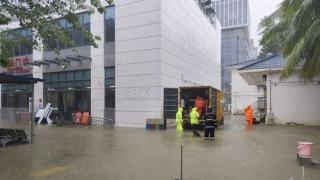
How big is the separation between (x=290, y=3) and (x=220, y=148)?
5.81m

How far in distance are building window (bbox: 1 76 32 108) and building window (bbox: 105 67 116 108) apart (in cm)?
956

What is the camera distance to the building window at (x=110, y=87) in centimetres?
1997

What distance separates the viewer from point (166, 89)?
18672 mm

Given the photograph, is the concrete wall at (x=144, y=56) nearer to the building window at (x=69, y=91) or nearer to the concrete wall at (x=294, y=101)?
the building window at (x=69, y=91)

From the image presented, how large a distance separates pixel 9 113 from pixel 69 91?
829cm

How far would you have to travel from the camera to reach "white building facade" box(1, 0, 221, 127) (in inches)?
724

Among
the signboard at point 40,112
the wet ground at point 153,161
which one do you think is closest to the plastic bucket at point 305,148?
the wet ground at point 153,161

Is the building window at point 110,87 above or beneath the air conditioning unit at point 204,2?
beneath

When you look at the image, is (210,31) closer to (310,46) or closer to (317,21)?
(310,46)

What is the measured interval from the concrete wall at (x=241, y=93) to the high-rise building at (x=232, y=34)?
1834cm

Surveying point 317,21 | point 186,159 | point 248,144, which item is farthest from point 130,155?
point 317,21

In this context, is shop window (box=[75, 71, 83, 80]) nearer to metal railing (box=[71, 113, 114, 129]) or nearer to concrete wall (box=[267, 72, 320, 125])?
metal railing (box=[71, 113, 114, 129])

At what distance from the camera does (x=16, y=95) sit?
26016 mm

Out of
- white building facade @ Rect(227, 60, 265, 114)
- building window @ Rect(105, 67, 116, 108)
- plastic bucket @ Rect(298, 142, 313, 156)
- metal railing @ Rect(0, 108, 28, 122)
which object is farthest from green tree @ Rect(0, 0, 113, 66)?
white building facade @ Rect(227, 60, 265, 114)
